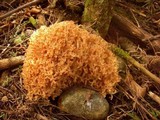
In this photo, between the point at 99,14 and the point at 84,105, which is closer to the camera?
the point at 84,105

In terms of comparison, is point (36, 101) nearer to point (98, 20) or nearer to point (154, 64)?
point (98, 20)

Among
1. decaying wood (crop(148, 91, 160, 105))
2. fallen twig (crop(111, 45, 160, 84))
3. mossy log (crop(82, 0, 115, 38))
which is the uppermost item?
mossy log (crop(82, 0, 115, 38))

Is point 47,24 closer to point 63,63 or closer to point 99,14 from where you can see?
point 99,14

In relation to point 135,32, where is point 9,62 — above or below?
below

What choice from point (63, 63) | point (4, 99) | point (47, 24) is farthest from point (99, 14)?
point (4, 99)

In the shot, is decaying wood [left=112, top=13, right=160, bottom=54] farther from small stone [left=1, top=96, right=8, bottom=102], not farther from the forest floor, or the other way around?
small stone [left=1, top=96, right=8, bottom=102]

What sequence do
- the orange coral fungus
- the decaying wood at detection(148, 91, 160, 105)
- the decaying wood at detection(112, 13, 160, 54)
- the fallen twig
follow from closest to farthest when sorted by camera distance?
the orange coral fungus → the decaying wood at detection(148, 91, 160, 105) → the fallen twig → the decaying wood at detection(112, 13, 160, 54)

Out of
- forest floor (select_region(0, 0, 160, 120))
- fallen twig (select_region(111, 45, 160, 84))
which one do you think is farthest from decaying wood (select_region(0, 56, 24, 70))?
fallen twig (select_region(111, 45, 160, 84))
